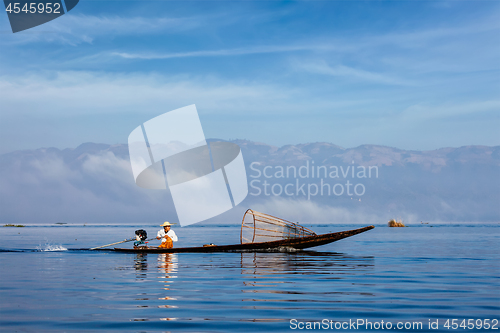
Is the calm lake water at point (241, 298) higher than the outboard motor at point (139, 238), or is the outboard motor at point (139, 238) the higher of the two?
the outboard motor at point (139, 238)

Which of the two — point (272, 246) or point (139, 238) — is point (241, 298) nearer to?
point (272, 246)

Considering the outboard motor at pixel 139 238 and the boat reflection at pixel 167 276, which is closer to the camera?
the boat reflection at pixel 167 276

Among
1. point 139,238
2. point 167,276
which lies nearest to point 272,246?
point 139,238

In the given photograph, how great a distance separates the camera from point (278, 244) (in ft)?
92.5

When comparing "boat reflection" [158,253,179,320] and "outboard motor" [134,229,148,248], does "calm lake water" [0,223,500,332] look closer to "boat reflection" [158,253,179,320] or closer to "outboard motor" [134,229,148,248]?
"boat reflection" [158,253,179,320]

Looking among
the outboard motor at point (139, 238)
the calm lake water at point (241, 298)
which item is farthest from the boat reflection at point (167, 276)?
the outboard motor at point (139, 238)

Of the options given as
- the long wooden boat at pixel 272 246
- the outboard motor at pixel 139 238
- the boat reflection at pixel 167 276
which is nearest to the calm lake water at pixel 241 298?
the boat reflection at pixel 167 276

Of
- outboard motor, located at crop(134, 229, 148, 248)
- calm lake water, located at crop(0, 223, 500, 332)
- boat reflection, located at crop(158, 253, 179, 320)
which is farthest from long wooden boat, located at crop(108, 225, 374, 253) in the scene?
calm lake water, located at crop(0, 223, 500, 332)

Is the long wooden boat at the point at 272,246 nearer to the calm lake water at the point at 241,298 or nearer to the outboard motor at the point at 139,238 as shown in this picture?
the outboard motor at the point at 139,238

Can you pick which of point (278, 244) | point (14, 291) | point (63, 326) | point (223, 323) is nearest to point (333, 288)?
point (223, 323)

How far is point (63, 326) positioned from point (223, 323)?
3.09 m

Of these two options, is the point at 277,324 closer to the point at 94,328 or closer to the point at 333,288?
the point at 94,328

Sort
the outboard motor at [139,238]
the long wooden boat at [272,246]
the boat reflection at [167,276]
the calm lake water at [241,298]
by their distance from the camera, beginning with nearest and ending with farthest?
the calm lake water at [241,298] < the boat reflection at [167,276] < the long wooden boat at [272,246] < the outboard motor at [139,238]

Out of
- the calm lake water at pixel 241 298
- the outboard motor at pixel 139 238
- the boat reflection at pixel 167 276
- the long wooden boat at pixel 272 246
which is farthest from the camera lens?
the outboard motor at pixel 139 238
